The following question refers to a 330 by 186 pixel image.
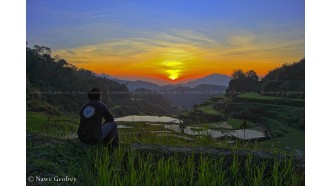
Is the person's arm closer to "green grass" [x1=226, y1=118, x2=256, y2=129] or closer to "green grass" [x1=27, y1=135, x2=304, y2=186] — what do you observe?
"green grass" [x1=27, y1=135, x2=304, y2=186]

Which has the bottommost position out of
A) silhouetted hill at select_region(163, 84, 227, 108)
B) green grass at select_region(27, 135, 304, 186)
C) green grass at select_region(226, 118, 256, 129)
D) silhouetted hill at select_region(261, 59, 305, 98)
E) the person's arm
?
green grass at select_region(27, 135, 304, 186)

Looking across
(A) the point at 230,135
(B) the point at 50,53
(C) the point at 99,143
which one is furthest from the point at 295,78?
(B) the point at 50,53

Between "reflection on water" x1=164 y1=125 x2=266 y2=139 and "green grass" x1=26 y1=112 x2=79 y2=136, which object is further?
"reflection on water" x1=164 y1=125 x2=266 y2=139

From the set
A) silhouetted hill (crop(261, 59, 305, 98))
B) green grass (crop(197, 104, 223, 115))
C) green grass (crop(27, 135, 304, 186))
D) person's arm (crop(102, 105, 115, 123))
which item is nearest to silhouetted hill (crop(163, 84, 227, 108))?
green grass (crop(197, 104, 223, 115))

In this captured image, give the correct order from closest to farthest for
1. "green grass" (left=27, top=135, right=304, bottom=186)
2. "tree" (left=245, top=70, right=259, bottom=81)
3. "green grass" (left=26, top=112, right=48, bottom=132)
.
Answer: "green grass" (left=27, top=135, right=304, bottom=186), "green grass" (left=26, top=112, right=48, bottom=132), "tree" (left=245, top=70, right=259, bottom=81)

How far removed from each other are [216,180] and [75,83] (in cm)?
355

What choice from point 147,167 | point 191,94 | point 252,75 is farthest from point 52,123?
point 252,75

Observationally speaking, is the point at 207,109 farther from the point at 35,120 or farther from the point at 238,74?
the point at 35,120

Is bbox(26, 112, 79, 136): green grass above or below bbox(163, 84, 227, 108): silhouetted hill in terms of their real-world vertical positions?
below

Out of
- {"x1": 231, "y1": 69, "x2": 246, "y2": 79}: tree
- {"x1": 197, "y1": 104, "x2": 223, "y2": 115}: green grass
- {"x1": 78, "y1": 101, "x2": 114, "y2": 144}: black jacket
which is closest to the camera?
{"x1": 78, "y1": 101, "x2": 114, "y2": 144}: black jacket

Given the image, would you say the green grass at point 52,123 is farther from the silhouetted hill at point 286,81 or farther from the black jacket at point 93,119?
the silhouetted hill at point 286,81

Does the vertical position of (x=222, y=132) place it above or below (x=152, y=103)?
below

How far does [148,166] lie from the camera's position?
6891 mm

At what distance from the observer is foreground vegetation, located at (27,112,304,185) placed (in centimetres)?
663
